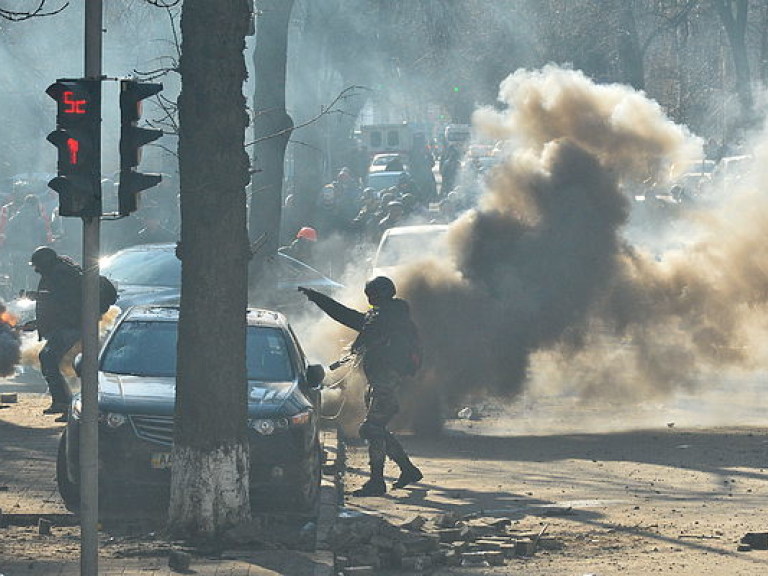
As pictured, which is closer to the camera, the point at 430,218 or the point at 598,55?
the point at 430,218

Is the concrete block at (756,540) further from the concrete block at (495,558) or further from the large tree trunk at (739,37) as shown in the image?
the large tree trunk at (739,37)

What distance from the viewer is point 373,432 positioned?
503 inches

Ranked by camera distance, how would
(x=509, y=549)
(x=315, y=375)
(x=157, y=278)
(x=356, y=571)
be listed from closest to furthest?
(x=356, y=571)
(x=509, y=549)
(x=315, y=375)
(x=157, y=278)

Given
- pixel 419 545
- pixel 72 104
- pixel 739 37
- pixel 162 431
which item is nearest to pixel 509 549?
pixel 419 545

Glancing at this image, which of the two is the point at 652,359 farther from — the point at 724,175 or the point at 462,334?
the point at 724,175

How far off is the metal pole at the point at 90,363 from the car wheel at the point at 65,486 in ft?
10.5

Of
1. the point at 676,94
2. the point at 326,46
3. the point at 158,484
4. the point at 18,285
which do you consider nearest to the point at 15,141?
the point at 326,46

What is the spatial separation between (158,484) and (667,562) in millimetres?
3395

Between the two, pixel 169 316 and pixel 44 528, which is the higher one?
pixel 169 316

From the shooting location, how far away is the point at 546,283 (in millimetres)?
17109

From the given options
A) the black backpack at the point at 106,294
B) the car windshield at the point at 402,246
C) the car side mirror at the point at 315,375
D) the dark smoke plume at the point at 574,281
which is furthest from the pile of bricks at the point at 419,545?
the car windshield at the point at 402,246

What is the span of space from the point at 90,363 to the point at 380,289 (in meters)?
5.23

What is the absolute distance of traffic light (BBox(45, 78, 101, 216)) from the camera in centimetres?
798

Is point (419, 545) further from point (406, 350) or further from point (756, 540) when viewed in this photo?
point (406, 350)
